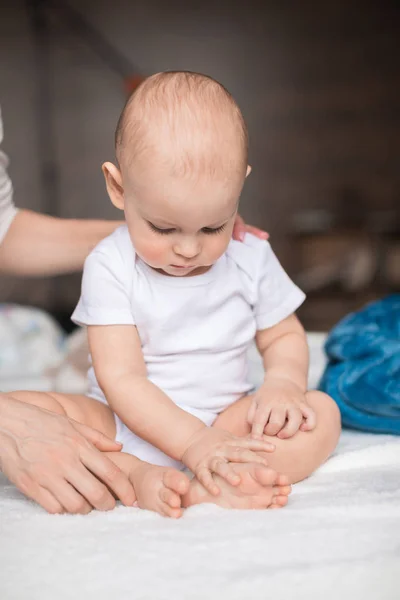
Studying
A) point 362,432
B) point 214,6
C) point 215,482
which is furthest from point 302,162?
point 215,482

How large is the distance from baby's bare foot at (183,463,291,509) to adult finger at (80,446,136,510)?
3.6 inches

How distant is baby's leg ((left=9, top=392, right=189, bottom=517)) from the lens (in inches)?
34.7

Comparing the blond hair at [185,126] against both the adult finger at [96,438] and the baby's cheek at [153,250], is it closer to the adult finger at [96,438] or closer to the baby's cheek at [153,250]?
the baby's cheek at [153,250]

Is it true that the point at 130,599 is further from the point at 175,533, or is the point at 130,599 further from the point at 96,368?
the point at 96,368

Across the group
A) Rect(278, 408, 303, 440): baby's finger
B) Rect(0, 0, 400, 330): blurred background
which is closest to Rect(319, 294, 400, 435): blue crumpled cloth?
Rect(278, 408, 303, 440): baby's finger

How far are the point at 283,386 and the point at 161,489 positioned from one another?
274mm

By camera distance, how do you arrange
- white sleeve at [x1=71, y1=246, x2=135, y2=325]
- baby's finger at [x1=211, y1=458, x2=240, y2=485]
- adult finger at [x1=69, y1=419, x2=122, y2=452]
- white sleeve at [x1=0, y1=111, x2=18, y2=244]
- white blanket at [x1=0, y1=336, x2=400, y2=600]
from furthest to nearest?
white sleeve at [x1=0, y1=111, x2=18, y2=244], white sleeve at [x1=71, y1=246, x2=135, y2=325], adult finger at [x1=69, y1=419, x2=122, y2=452], baby's finger at [x1=211, y1=458, x2=240, y2=485], white blanket at [x1=0, y1=336, x2=400, y2=600]

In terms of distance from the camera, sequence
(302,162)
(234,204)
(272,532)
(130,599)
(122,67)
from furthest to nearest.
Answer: (302,162)
(122,67)
(234,204)
(272,532)
(130,599)

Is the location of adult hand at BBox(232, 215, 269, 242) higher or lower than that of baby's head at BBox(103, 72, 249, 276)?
lower

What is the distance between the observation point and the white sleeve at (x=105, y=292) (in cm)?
107

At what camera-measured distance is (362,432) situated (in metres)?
1.29

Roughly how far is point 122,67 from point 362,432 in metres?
3.29

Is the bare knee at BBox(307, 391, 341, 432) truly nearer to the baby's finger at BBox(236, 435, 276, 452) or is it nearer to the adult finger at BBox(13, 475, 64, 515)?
the baby's finger at BBox(236, 435, 276, 452)

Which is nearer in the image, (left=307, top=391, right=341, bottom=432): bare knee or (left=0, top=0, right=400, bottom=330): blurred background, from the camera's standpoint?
(left=307, top=391, right=341, bottom=432): bare knee
